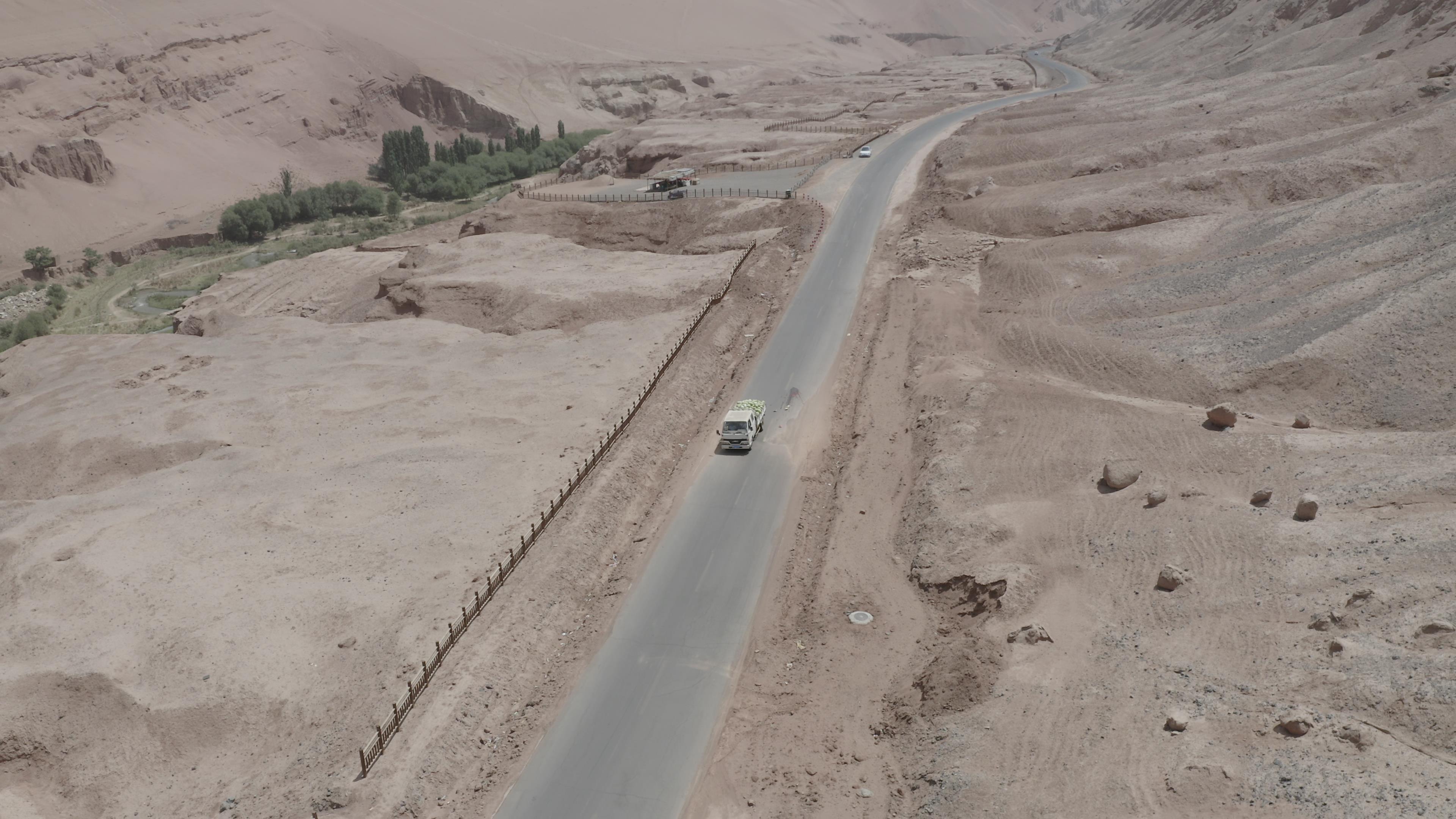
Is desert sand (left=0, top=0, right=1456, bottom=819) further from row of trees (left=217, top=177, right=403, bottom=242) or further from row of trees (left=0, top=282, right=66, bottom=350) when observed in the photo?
row of trees (left=217, top=177, right=403, bottom=242)

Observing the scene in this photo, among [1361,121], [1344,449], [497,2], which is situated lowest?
[1344,449]

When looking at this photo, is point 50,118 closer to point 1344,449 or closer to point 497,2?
point 497,2

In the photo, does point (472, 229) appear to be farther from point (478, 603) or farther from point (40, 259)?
point (478, 603)

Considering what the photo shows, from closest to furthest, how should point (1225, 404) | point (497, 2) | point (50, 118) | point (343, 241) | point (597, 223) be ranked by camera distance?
point (1225, 404) → point (597, 223) → point (343, 241) → point (50, 118) → point (497, 2)

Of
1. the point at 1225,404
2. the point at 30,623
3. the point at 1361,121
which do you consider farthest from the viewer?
the point at 1361,121

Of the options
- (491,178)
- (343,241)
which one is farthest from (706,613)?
(491,178)

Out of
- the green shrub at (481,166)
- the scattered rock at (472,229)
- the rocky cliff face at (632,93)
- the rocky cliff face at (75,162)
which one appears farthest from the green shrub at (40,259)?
the rocky cliff face at (632,93)

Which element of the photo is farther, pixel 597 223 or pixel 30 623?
pixel 597 223
